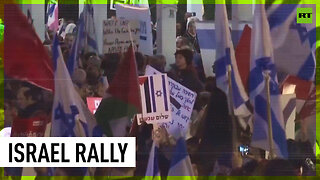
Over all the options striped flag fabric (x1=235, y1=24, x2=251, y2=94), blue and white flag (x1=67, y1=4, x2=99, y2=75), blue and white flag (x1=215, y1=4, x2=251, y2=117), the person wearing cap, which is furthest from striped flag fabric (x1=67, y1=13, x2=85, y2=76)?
striped flag fabric (x1=235, y1=24, x2=251, y2=94)

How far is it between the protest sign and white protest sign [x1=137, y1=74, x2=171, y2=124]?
26 centimetres

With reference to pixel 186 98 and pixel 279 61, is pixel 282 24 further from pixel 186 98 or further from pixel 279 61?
pixel 186 98

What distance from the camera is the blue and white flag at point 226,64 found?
5016mm

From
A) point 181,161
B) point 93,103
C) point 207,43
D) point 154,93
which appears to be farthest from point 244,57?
point 93,103

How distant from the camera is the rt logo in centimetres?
503

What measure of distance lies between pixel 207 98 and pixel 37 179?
1.14 m

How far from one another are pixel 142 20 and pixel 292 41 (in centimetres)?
91

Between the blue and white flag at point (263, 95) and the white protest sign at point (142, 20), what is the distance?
2.04ft

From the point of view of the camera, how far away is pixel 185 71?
5.01 metres

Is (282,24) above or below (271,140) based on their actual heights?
above

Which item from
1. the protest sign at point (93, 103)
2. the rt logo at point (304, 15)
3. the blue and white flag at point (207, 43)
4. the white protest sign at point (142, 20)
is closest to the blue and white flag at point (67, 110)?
the protest sign at point (93, 103)

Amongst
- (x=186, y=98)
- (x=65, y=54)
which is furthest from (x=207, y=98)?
(x=65, y=54)

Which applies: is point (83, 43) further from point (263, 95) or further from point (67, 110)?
point (263, 95)

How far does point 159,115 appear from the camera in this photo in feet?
16.5
